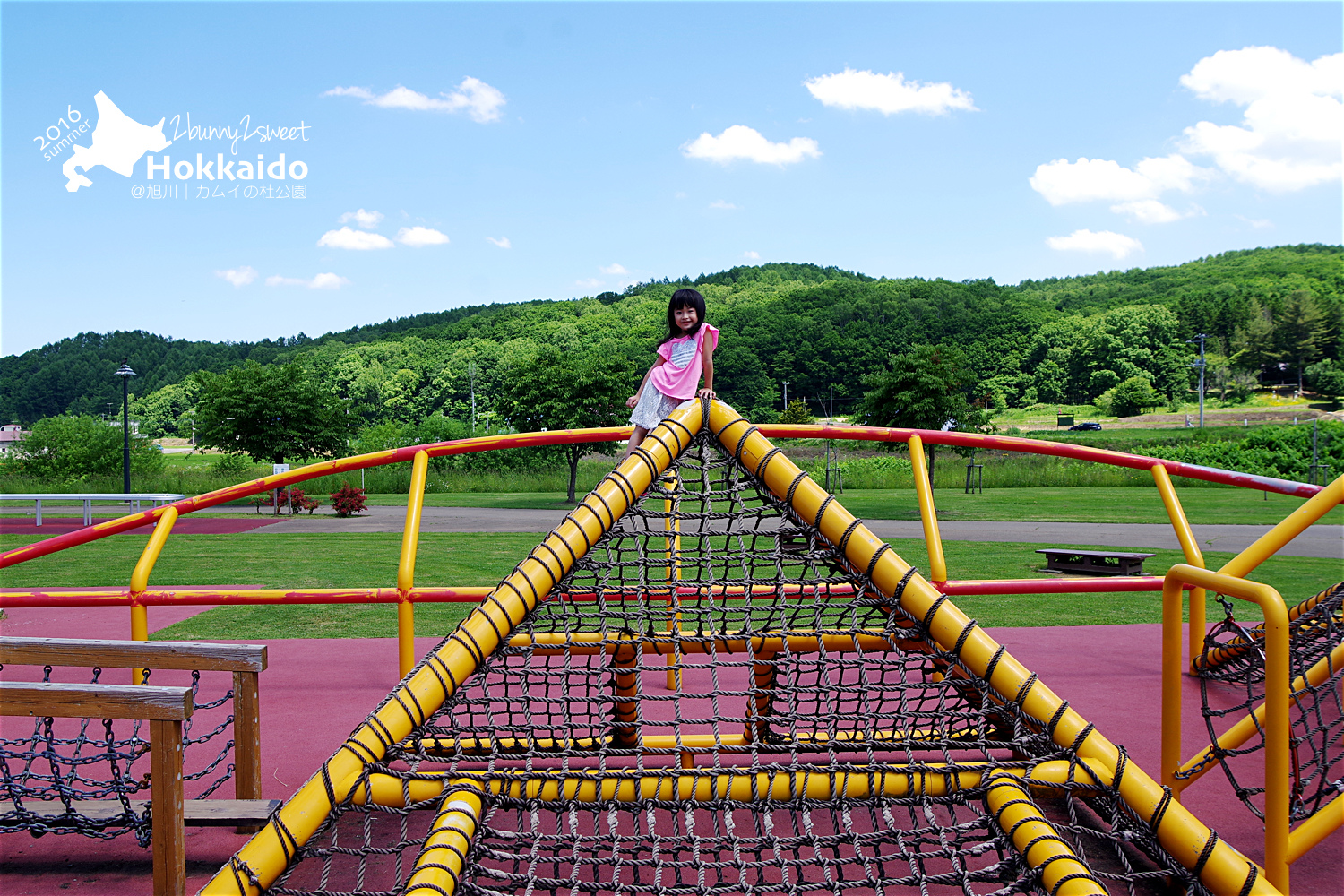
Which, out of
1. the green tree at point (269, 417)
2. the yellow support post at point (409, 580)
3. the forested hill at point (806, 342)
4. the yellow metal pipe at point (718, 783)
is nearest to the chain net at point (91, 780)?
the yellow support post at point (409, 580)

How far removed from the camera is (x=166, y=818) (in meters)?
1.88

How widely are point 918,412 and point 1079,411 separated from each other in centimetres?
7145

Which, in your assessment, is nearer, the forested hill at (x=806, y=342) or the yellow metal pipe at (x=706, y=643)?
the yellow metal pipe at (x=706, y=643)

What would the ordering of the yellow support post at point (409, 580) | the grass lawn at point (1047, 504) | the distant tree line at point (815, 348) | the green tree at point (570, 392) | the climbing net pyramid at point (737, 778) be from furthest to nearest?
1. the distant tree line at point (815, 348)
2. the green tree at point (570, 392)
3. the grass lawn at point (1047, 504)
4. the yellow support post at point (409, 580)
5. the climbing net pyramid at point (737, 778)

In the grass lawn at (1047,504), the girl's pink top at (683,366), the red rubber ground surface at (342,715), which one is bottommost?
the grass lawn at (1047,504)

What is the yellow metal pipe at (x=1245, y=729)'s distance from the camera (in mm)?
2137

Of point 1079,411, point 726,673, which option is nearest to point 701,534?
point 726,673

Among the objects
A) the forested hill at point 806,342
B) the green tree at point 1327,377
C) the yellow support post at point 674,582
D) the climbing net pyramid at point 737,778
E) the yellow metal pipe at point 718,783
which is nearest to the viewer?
the climbing net pyramid at point 737,778

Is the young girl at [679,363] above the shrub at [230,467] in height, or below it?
above

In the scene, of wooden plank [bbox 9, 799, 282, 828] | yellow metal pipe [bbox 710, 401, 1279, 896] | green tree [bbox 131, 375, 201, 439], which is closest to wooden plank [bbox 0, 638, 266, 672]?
wooden plank [bbox 9, 799, 282, 828]

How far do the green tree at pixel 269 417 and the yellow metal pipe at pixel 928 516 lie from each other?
31.0 metres

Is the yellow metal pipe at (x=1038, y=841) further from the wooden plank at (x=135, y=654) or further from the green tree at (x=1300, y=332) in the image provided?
the green tree at (x=1300, y=332)

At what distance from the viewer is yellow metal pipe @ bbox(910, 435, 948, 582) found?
312 cm

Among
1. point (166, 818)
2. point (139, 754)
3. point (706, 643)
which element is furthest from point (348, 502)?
point (706, 643)
